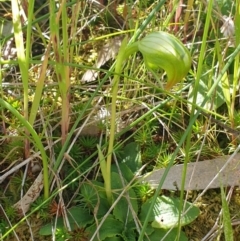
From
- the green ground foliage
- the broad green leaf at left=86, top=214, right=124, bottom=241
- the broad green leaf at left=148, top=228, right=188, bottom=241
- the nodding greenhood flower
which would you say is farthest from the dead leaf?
the nodding greenhood flower

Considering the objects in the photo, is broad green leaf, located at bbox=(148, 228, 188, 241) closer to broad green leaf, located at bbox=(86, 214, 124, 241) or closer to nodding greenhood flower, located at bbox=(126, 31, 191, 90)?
broad green leaf, located at bbox=(86, 214, 124, 241)

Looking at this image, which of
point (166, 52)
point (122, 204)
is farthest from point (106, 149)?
point (166, 52)

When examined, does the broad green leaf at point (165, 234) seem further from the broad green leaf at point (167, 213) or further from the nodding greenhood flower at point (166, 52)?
the nodding greenhood flower at point (166, 52)

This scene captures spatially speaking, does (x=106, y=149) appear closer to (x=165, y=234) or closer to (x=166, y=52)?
(x=165, y=234)

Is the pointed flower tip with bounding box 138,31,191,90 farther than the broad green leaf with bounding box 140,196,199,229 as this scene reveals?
No

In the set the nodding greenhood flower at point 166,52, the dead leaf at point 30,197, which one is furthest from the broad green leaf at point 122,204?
the nodding greenhood flower at point 166,52
